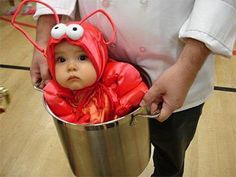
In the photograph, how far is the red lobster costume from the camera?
589 millimetres

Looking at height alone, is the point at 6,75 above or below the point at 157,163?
below

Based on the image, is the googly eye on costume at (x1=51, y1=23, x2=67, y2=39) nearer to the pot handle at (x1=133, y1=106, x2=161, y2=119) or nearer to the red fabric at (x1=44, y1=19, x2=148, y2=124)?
the red fabric at (x1=44, y1=19, x2=148, y2=124)

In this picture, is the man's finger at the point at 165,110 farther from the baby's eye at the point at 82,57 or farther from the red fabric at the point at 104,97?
the baby's eye at the point at 82,57

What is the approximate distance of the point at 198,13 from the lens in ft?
1.70

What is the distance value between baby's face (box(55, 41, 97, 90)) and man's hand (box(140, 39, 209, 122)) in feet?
0.37

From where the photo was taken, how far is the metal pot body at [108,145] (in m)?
0.59

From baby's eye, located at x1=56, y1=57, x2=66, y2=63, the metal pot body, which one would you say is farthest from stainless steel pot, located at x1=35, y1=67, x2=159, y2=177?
baby's eye, located at x1=56, y1=57, x2=66, y2=63

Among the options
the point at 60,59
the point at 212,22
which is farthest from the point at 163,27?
the point at 60,59

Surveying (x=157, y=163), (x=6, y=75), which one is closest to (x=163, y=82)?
(x=157, y=163)

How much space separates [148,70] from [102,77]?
0.31 feet

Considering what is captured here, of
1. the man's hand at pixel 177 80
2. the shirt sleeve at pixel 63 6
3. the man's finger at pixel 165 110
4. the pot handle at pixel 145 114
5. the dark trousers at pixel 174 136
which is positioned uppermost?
the shirt sleeve at pixel 63 6

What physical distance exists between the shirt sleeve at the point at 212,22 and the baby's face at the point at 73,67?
0.60 feet

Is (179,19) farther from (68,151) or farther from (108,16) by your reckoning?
(68,151)

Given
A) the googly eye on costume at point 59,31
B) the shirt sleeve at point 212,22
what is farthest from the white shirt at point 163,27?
the googly eye on costume at point 59,31
